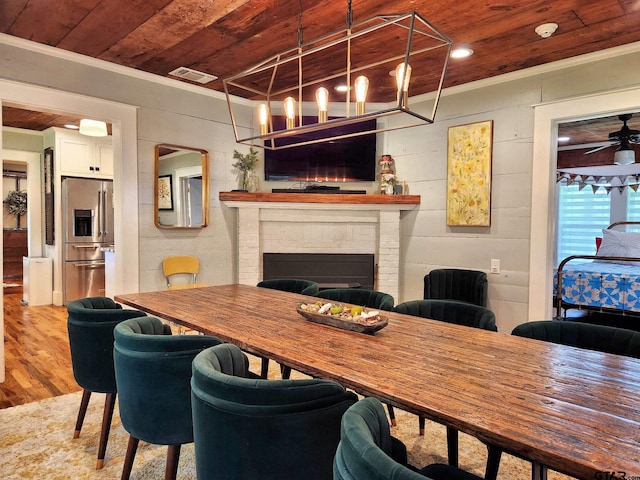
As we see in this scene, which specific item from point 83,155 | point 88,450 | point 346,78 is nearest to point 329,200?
point 346,78

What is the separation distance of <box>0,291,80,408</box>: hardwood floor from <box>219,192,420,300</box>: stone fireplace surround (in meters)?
1.81

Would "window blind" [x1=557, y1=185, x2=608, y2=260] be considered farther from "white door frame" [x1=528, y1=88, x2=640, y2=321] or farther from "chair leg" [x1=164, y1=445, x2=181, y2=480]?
"chair leg" [x1=164, y1=445, x2=181, y2=480]

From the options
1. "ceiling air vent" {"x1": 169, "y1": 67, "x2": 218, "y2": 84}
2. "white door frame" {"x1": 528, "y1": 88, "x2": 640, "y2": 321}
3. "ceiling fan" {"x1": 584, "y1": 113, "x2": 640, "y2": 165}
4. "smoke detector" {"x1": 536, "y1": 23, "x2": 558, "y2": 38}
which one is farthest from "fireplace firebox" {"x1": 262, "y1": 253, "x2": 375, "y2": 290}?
"ceiling fan" {"x1": 584, "y1": 113, "x2": 640, "y2": 165}

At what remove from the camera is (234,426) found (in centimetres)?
115

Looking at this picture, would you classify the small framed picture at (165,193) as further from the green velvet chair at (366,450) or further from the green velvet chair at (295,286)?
the green velvet chair at (366,450)

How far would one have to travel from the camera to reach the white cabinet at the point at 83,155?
19.6ft

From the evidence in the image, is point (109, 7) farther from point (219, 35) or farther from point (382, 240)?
point (382, 240)

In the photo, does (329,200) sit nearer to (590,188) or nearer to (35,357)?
(35,357)

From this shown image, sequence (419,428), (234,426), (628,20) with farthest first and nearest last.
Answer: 1. (628,20)
2. (419,428)
3. (234,426)

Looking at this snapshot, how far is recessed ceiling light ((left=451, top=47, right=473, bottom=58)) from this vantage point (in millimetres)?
3189

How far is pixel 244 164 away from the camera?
460cm

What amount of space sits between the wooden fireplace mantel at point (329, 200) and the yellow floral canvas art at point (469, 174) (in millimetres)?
437

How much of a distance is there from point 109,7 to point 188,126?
5.33 ft

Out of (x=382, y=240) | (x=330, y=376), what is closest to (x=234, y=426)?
(x=330, y=376)
